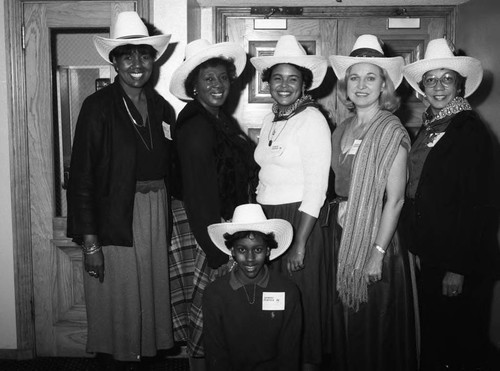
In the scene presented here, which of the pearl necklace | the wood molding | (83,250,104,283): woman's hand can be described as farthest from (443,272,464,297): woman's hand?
the wood molding

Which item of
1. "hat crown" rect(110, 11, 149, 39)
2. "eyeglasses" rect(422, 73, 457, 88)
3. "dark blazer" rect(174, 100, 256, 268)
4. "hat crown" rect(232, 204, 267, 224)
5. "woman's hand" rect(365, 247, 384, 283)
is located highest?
"hat crown" rect(110, 11, 149, 39)

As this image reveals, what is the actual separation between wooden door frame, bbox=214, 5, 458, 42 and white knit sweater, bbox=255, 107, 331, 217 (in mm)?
1344

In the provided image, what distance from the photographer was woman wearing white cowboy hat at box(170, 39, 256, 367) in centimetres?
243

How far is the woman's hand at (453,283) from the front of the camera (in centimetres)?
230

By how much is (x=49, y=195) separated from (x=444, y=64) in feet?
8.23

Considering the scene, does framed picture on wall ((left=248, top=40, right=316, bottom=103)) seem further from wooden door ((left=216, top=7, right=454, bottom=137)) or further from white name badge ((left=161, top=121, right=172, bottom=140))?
white name badge ((left=161, top=121, right=172, bottom=140))

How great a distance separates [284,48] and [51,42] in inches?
63.2

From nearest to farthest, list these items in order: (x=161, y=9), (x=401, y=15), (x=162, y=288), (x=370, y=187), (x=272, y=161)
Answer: (x=370, y=187) → (x=272, y=161) → (x=162, y=288) → (x=161, y=9) → (x=401, y=15)

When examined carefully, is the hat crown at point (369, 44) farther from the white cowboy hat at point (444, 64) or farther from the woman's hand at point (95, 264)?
the woman's hand at point (95, 264)

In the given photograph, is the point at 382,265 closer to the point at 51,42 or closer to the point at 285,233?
the point at 285,233

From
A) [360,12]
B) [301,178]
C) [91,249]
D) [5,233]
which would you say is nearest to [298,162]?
[301,178]

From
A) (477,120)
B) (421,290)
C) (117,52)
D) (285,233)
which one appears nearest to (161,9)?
(117,52)

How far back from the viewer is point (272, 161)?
8.07 feet

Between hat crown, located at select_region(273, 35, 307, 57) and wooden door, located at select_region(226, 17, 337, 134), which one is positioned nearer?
hat crown, located at select_region(273, 35, 307, 57)
